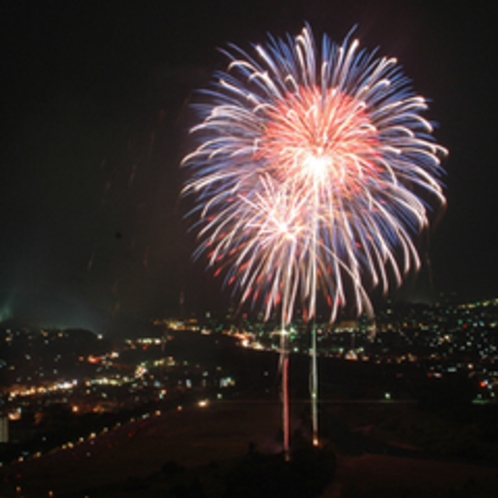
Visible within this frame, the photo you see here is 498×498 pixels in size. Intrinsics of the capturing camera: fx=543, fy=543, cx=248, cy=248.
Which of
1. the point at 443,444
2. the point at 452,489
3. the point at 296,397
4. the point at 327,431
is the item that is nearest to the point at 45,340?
the point at 296,397

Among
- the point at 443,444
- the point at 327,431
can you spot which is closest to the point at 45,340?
the point at 327,431

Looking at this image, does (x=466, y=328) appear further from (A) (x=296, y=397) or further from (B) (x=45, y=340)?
(B) (x=45, y=340)

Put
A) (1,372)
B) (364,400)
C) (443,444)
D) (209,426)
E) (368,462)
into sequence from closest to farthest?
(368,462)
(443,444)
(209,426)
(364,400)
(1,372)

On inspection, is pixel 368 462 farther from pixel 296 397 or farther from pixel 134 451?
pixel 296 397

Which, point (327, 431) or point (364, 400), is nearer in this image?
point (327, 431)

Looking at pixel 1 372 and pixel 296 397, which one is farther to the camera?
pixel 1 372

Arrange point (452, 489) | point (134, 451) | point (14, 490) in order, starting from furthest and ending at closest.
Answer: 1. point (134, 451)
2. point (14, 490)
3. point (452, 489)

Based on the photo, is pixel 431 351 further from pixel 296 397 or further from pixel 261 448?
pixel 261 448

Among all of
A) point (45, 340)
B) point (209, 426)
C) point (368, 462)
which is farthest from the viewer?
point (45, 340)

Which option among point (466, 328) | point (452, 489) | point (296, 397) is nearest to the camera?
point (452, 489)
